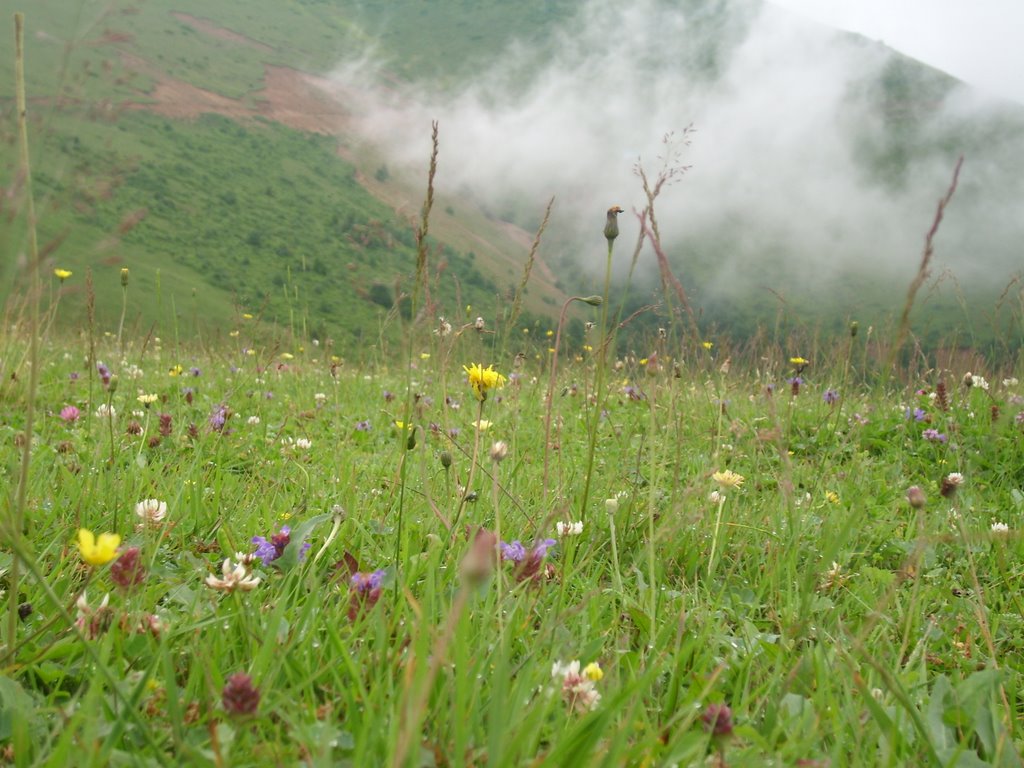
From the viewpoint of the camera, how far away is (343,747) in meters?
1.00

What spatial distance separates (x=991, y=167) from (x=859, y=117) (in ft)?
123

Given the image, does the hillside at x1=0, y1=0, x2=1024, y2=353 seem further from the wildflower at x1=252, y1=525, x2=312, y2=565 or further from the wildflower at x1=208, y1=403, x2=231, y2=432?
the wildflower at x1=208, y1=403, x2=231, y2=432

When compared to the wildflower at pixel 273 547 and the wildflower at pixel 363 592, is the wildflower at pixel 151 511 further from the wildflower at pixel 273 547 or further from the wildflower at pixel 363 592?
the wildflower at pixel 363 592

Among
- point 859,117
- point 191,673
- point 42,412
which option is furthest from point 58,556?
point 859,117

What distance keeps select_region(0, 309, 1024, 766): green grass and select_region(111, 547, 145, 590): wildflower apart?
0.19 feet

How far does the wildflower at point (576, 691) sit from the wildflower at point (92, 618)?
0.81 meters

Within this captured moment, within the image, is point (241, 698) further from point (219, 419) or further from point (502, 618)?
point (219, 419)

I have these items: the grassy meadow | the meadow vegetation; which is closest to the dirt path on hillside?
the meadow vegetation

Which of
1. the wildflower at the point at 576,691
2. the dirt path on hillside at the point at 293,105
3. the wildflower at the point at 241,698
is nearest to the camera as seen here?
the wildflower at the point at 241,698

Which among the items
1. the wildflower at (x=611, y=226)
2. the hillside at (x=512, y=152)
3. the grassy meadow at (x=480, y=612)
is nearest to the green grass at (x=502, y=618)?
the grassy meadow at (x=480, y=612)

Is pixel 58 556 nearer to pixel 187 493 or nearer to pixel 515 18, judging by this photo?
→ pixel 187 493

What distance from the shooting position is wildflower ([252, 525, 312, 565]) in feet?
5.20

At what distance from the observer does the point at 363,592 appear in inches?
55.6

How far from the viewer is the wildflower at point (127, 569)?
121 centimetres
